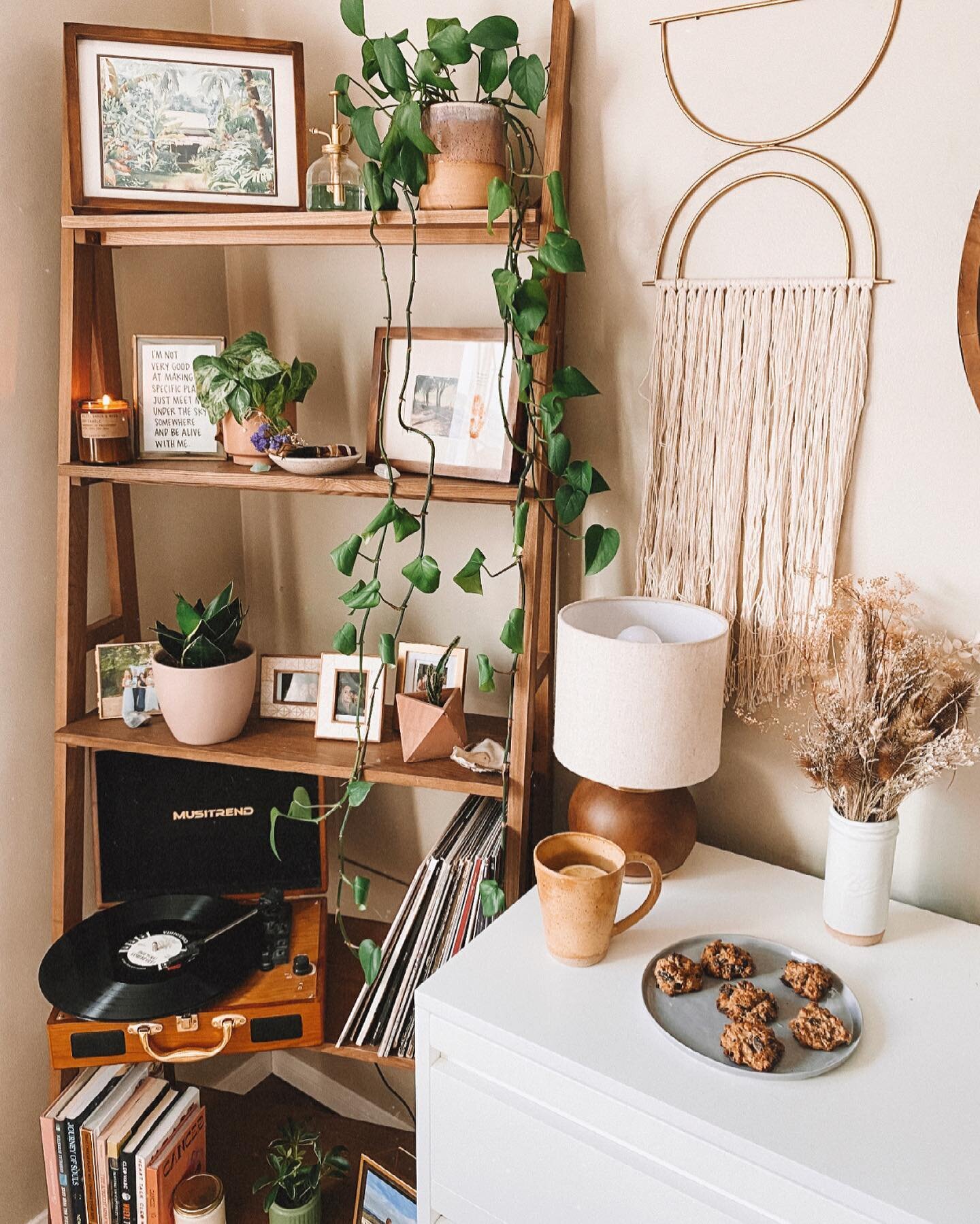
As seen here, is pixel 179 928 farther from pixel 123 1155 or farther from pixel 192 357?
pixel 192 357

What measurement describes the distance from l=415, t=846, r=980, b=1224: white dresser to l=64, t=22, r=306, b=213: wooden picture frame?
1.07 metres

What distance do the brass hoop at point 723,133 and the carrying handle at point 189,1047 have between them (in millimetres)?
1329

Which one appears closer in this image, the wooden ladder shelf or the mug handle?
the mug handle

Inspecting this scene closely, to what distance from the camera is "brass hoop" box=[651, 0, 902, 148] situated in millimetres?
1157

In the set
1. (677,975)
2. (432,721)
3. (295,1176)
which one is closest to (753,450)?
(432,721)

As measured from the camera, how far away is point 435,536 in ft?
5.40

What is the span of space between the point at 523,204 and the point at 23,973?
4.54 feet

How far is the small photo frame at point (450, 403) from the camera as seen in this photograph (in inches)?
53.0

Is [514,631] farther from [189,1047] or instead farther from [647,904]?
[189,1047]

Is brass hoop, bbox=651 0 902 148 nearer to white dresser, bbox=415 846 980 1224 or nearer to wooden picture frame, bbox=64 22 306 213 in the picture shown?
wooden picture frame, bbox=64 22 306 213

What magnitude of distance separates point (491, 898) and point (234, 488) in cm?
70

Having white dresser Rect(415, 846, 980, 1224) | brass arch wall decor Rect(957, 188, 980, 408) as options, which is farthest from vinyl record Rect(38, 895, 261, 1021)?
brass arch wall decor Rect(957, 188, 980, 408)

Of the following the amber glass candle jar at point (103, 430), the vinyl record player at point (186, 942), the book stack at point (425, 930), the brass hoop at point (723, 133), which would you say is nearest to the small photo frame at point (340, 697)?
the vinyl record player at point (186, 942)

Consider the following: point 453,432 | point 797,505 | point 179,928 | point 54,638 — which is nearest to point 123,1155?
point 179,928
